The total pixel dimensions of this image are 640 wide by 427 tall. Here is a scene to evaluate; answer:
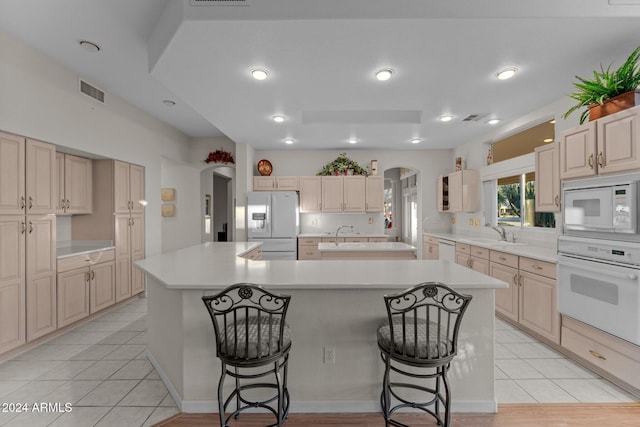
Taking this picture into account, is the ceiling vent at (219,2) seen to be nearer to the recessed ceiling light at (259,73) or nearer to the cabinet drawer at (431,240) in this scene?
the recessed ceiling light at (259,73)

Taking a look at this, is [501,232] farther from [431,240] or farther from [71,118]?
[71,118]

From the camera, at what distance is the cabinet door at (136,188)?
14.6ft

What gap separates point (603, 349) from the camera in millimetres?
2336

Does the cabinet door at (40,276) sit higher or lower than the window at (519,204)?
lower

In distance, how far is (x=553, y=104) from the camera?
11.6 ft

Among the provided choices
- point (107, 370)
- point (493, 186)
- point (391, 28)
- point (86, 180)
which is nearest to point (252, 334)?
point (107, 370)

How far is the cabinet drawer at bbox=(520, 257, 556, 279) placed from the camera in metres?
2.84

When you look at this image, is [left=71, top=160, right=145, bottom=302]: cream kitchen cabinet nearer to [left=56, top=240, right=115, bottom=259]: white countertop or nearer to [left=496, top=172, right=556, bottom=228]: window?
[left=56, top=240, right=115, bottom=259]: white countertop

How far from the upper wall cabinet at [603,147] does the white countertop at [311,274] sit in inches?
54.8

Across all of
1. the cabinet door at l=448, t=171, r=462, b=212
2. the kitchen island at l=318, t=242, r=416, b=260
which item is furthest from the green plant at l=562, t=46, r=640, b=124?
the cabinet door at l=448, t=171, r=462, b=212

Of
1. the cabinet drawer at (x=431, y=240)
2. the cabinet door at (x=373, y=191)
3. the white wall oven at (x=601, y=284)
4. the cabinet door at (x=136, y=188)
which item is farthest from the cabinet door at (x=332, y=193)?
the white wall oven at (x=601, y=284)

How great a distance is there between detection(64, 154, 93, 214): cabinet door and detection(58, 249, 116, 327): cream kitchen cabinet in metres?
0.66

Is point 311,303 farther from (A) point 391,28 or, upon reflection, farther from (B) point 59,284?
(B) point 59,284

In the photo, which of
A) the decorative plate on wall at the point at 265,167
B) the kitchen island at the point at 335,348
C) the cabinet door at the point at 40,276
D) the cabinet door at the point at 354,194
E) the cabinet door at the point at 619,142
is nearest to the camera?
the kitchen island at the point at 335,348
